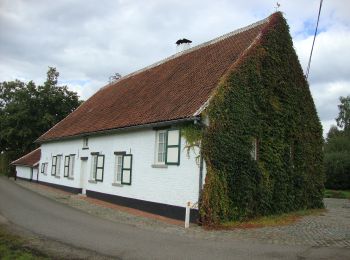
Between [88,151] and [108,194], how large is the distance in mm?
3861

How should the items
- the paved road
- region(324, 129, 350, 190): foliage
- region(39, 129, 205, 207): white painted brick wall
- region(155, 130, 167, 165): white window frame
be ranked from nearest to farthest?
the paved road, region(39, 129, 205, 207): white painted brick wall, region(155, 130, 167, 165): white window frame, region(324, 129, 350, 190): foliage

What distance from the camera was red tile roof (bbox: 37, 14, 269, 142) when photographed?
16375mm

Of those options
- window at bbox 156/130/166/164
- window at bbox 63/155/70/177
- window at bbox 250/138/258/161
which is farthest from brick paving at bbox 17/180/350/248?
window at bbox 63/155/70/177

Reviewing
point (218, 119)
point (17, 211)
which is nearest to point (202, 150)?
point (218, 119)

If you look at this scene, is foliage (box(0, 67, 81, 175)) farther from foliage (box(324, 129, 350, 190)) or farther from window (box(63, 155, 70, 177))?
foliage (box(324, 129, 350, 190))

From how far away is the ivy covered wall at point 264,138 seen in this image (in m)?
14.6

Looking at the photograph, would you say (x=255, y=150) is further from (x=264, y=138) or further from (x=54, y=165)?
(x=54, y=165)

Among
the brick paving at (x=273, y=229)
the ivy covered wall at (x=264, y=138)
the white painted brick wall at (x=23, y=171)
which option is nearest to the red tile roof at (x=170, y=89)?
the ivy covered wall at (x=264, y=138)

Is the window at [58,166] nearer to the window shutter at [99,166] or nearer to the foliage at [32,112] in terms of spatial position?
the window shutter at [99,166]

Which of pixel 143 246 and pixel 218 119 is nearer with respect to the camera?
→ pixel 143 246

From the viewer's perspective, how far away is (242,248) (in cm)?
1027

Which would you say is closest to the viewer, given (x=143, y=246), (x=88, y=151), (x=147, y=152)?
(x=143, y=246)

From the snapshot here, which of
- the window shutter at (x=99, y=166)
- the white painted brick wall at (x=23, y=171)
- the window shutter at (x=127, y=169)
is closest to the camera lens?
the window shutter at (x=127, y=169)

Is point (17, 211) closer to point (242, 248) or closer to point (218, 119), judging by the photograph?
point (218, 119)
